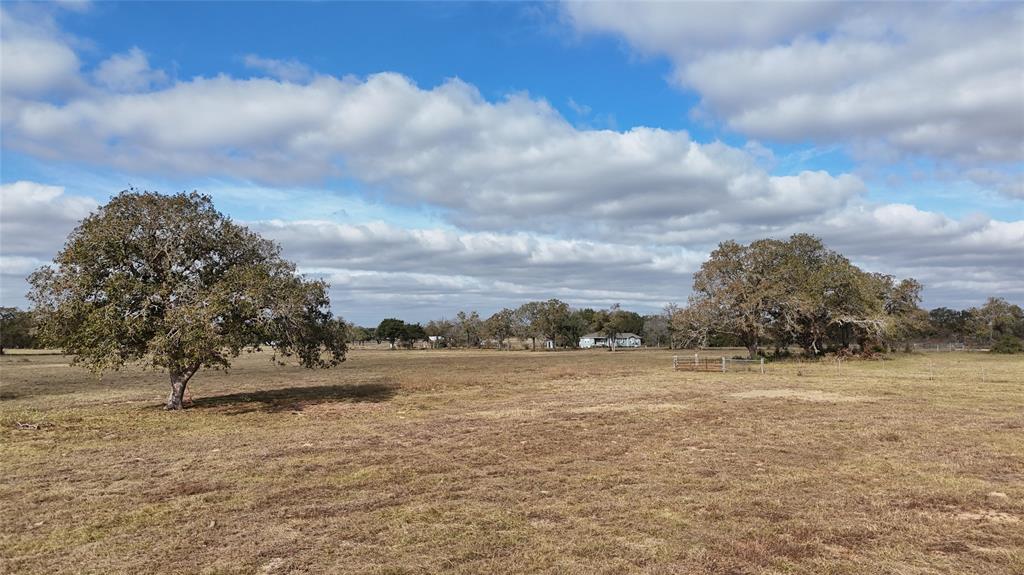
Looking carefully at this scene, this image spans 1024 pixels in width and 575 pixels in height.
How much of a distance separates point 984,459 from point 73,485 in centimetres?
1573

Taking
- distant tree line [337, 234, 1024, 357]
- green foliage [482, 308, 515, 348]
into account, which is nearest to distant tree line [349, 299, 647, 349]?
green foliage [482, 308, 515, 348]

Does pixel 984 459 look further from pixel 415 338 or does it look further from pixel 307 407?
pixel 415 338

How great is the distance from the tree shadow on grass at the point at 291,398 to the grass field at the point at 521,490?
1.85 meters

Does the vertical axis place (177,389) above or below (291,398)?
above

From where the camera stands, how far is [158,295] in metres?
19.1

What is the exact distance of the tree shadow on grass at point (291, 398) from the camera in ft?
70.7

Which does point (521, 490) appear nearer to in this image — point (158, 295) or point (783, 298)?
point (158, 295)

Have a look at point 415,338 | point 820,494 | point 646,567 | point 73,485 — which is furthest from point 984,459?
point 415,338

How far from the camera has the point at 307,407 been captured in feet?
70.5

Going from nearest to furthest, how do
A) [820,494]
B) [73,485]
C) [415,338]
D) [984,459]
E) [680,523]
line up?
1. [680,523]
2. [820,494]
3. [73,485]
4. [984,459]
5. [415,338]

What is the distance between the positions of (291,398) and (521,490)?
18.0 meters

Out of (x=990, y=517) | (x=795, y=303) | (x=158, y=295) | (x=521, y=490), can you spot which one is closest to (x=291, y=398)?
(x=158, y=295)

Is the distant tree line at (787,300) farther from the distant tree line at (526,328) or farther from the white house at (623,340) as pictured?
the white house at (623,340)

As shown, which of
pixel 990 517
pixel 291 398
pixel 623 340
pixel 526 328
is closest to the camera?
pixel 990 517
